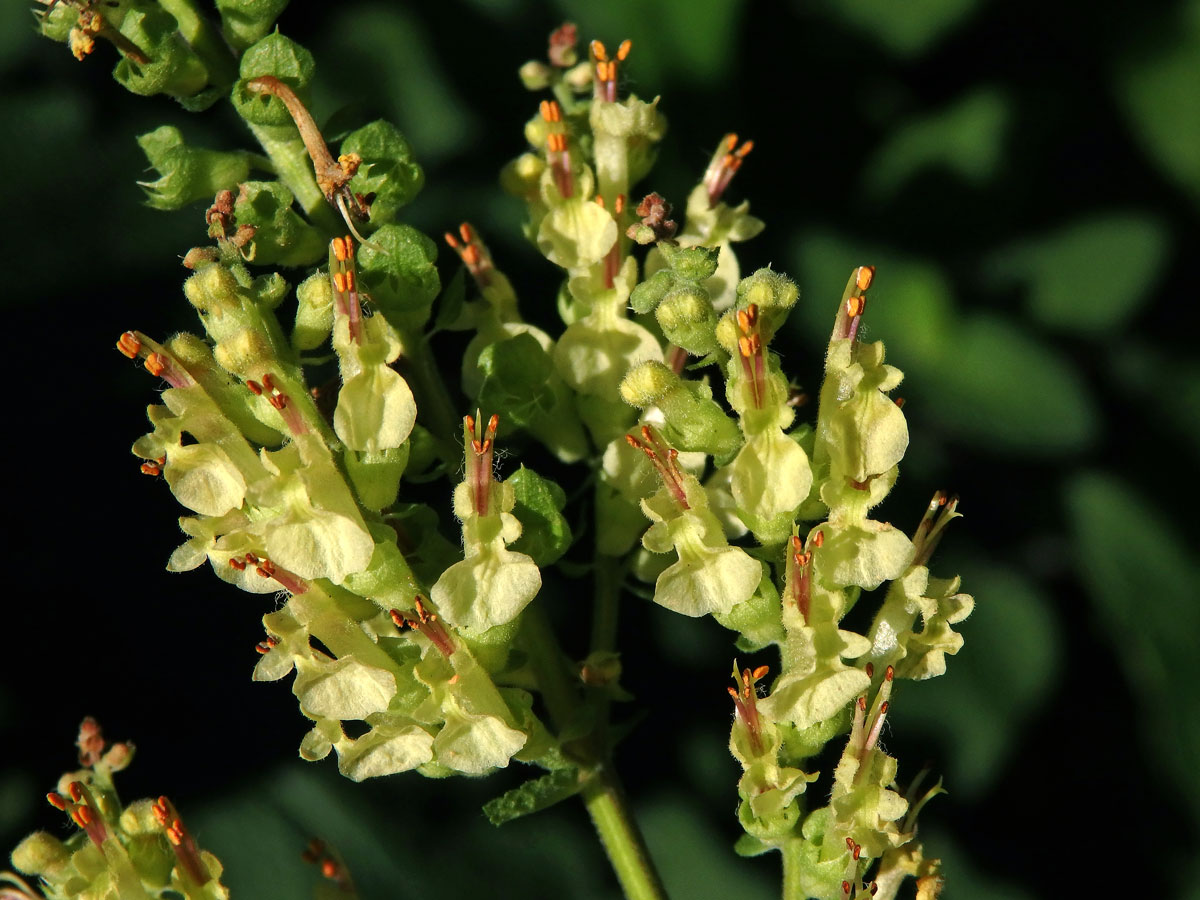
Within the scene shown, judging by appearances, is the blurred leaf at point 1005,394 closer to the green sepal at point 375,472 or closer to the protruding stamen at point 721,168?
the protruding stamen at point 721,168

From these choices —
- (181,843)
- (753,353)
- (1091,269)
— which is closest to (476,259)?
(753,353)

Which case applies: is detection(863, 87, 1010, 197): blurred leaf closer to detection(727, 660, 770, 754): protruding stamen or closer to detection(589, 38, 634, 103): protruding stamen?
detection(589, 38, 634, 103): protruding stamen

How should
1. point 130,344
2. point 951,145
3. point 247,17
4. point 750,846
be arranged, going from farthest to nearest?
1. point 951,145
2. point 750,846
3. point 247,17
4. point 130,344

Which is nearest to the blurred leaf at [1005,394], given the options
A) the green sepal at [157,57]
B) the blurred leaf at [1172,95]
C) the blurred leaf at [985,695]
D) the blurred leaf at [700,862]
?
the blurred leaf at [985,695]

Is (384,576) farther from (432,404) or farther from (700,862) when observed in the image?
(700,862)

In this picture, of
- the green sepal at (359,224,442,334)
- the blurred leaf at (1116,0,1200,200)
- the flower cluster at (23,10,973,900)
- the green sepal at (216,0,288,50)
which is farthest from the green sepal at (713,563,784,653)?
the blurred leaf at (1116,0,1200,200)

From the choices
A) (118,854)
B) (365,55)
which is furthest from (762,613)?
(365,55)
